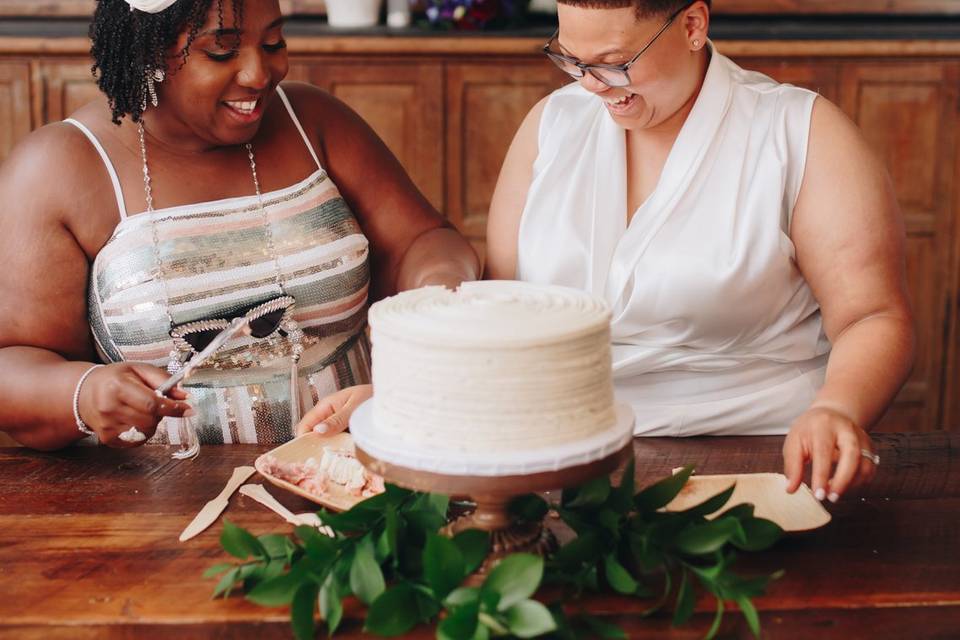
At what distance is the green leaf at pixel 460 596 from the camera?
109cm

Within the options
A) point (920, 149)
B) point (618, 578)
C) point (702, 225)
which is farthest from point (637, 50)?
point (920, 149)

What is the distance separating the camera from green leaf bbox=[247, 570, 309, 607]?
117cm

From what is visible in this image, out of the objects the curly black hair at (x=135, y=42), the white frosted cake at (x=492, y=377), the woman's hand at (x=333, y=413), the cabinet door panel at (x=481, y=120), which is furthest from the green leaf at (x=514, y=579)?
the cabinet door panel at (x=481, y=120)

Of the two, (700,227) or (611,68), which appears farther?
(700,227)

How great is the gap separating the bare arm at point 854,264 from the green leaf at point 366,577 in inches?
25.1

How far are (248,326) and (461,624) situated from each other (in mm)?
960

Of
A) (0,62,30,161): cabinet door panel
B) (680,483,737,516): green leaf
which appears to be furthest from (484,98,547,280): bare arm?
(0,62,30,161): cabinet door panel

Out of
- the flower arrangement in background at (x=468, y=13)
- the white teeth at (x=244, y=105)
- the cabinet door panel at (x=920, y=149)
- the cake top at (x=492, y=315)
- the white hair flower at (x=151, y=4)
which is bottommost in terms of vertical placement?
the cabinet door panel at (x=920, y=149)

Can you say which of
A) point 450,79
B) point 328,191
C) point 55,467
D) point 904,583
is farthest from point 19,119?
point 904,583

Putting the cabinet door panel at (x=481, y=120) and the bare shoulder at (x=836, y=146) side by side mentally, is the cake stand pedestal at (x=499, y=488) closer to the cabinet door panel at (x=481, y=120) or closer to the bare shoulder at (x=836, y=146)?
the bare shoulder at (x=836, y=146)

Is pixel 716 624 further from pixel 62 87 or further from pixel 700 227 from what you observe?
pixel 62 87

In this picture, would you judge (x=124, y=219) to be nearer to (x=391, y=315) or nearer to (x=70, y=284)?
(x=70, y=284)

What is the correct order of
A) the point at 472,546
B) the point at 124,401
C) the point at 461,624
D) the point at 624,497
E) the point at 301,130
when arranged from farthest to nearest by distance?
the point at 301,130 → the point at 124,401 → the point at 624,497 → the point at 472,546 → the point at 461,624

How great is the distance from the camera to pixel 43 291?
181 cm
